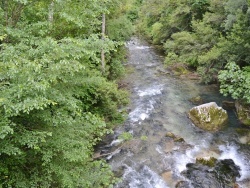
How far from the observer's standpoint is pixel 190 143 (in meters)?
11.1

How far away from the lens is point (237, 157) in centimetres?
1009

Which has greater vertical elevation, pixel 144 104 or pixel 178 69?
pixel 178 69

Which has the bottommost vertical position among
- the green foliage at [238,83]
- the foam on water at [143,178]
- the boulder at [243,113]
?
the foam on water at [143,178]

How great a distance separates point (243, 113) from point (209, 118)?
198 cm

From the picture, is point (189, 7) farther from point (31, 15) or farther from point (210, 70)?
point (31, 15)

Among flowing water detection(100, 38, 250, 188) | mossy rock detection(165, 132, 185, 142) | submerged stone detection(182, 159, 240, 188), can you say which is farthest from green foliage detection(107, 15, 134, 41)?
submerged stone detection(182, 159, 240, 188)

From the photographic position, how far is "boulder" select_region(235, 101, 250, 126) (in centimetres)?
1249

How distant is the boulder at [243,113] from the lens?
12491 mm

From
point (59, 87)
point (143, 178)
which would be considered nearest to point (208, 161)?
point (143, 178)

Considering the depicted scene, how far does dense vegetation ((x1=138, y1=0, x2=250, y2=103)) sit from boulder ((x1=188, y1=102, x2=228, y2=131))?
113cm

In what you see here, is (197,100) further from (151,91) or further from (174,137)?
(174,137)

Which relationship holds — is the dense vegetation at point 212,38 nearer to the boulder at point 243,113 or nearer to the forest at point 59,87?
the forest at point 59,87

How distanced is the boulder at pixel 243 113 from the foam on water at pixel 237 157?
2321 mm

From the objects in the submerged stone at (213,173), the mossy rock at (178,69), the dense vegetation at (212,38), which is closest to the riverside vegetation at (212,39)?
the dense vegetation at (212,38)
